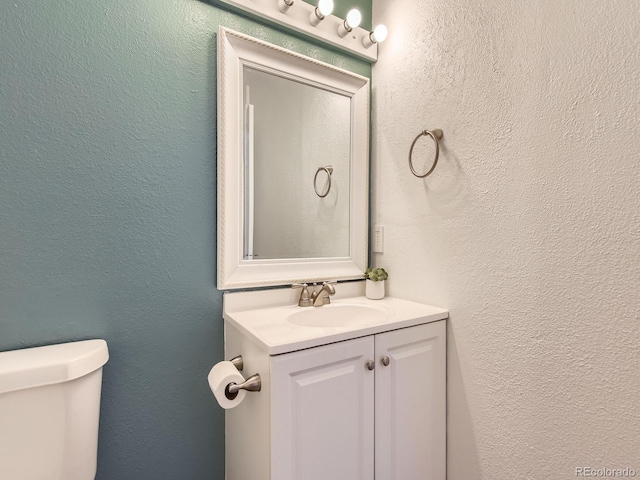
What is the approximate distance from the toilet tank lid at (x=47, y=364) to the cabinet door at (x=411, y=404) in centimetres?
80

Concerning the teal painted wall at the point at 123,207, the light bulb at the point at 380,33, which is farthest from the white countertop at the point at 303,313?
the light bulb at the point at 380,33

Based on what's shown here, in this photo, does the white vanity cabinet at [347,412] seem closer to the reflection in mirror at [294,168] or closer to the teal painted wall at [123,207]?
the teal painted wall at [123,207]

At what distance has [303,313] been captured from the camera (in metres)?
1.22

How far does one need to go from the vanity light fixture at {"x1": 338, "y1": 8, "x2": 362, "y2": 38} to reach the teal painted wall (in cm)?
37

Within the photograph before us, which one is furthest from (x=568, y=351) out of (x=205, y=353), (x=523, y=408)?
(x=205, y=353)

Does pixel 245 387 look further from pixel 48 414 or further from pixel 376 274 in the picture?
pixel 376 274

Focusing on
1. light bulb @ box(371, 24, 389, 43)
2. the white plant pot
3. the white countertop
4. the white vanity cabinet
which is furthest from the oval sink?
light bulb @ box(371, 24, 389, 43)

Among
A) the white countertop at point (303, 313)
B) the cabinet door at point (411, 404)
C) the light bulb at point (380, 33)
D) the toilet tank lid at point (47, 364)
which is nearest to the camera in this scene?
the toilet tank lid at point (47, 364)

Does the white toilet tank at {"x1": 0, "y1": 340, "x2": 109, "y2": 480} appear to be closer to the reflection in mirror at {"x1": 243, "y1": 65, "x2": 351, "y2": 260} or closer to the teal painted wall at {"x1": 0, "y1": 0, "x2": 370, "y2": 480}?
the teal painted wall at {"x1": 0, "y1": 0, "x2": 370, "y2": 480}

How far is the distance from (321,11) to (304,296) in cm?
113

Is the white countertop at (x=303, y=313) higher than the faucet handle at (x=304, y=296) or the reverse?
the reverse

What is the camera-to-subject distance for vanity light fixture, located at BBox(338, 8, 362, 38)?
1340mm

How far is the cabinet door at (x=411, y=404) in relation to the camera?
100cm

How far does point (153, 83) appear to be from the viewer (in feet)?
3.52
